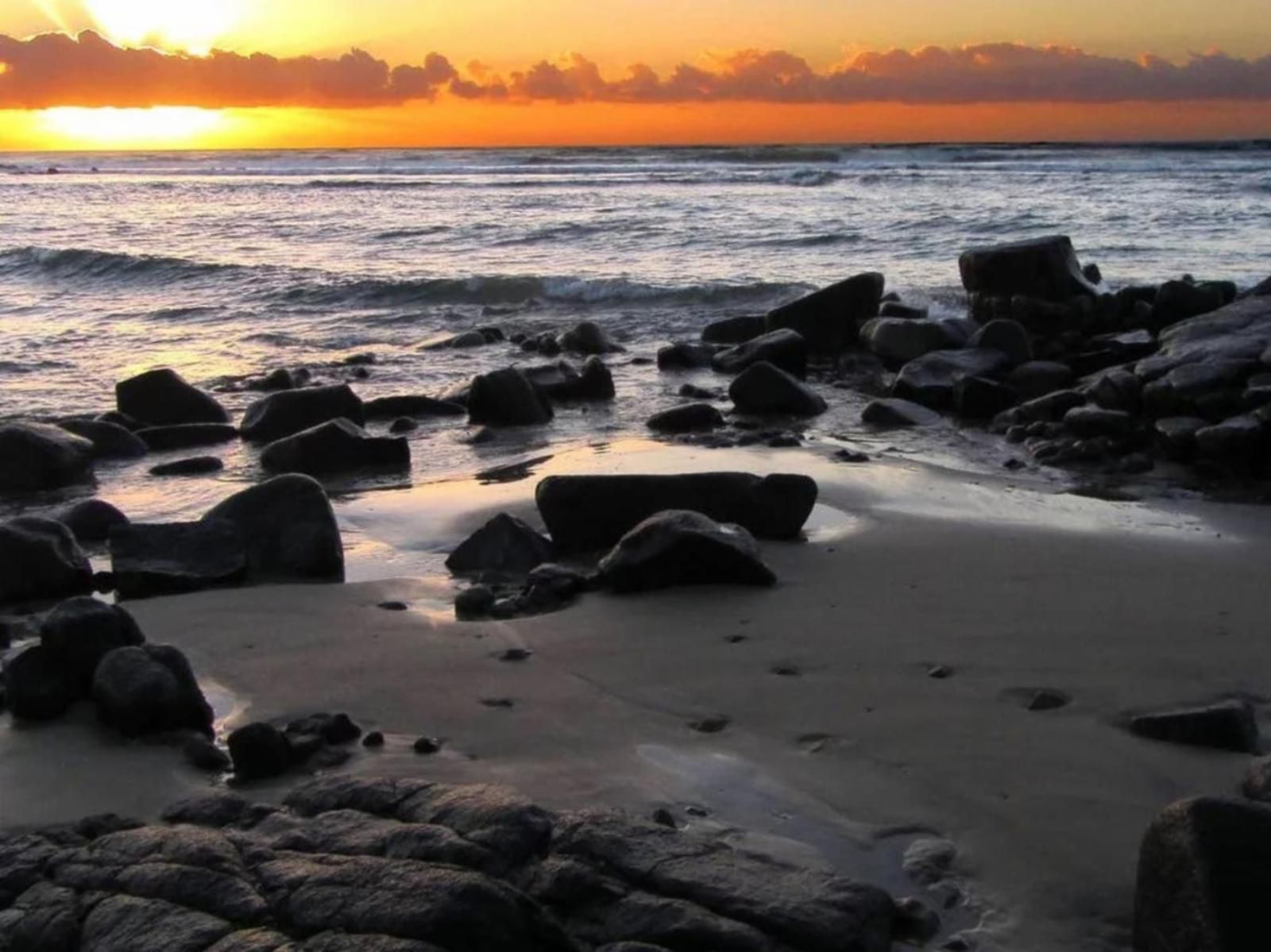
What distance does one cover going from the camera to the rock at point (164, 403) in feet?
32.5

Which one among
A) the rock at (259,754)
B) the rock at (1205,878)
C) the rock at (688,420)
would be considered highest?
the rock at (1205,878)

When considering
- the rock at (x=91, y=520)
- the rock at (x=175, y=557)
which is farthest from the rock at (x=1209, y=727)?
the rock at (x=91, y=520)

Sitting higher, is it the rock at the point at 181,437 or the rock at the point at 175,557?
the rock at the point at 175,557

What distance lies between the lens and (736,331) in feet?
45.0

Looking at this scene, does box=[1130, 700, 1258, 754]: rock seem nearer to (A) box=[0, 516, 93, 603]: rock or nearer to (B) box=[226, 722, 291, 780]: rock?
(B) box=[226, 722, 291, 780]: rock

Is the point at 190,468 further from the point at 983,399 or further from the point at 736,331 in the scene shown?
the point at 736,331

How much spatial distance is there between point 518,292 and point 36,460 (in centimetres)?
1085

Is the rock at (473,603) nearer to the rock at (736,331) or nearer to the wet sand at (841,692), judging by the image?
the wet sand at (841,692)

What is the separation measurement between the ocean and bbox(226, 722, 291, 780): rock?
396 cm

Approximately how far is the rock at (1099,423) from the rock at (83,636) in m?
6.10

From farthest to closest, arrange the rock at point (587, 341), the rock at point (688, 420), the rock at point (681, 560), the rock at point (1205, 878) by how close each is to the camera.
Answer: the rock at point (587, 341) → the rock at point (688, 420) → the rock at point (681, 560) → the rock at point (1205, 878)

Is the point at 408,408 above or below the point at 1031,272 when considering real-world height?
below

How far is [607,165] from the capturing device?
5944 cm

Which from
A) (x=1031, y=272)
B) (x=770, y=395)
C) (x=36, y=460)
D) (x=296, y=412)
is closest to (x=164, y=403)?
(x=296, y=412)
